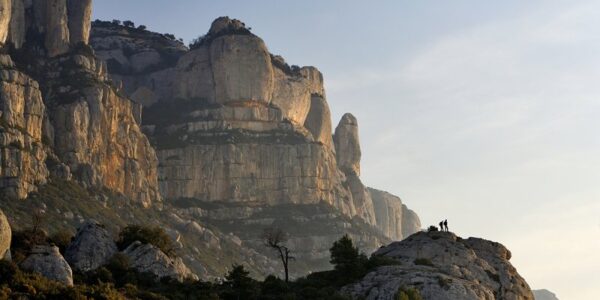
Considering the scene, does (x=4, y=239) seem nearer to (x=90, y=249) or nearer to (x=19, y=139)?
(x=90, y=249)

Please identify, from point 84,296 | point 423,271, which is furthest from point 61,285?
point 423,271

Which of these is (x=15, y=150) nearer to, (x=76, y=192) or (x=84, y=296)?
(x=76, y=192)

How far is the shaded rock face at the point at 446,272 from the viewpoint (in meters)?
77.9

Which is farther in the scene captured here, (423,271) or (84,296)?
(423,271)

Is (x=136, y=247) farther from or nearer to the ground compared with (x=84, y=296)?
farther from the ground

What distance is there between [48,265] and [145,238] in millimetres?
23552

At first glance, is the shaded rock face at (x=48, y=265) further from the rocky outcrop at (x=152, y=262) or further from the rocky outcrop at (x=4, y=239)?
the rocky outcrop at (x=152, y=262)

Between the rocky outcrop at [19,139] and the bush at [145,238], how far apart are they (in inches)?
3368

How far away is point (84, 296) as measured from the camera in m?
63.6

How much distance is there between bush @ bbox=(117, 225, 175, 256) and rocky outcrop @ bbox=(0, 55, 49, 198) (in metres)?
85.5

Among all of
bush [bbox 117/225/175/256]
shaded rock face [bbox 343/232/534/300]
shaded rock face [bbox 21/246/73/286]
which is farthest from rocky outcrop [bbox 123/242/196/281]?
shaded rock face [bbox 343/232/534/300]

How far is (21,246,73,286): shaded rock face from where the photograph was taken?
73.3m

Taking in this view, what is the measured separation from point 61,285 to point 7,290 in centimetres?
635

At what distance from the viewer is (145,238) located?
320ft
